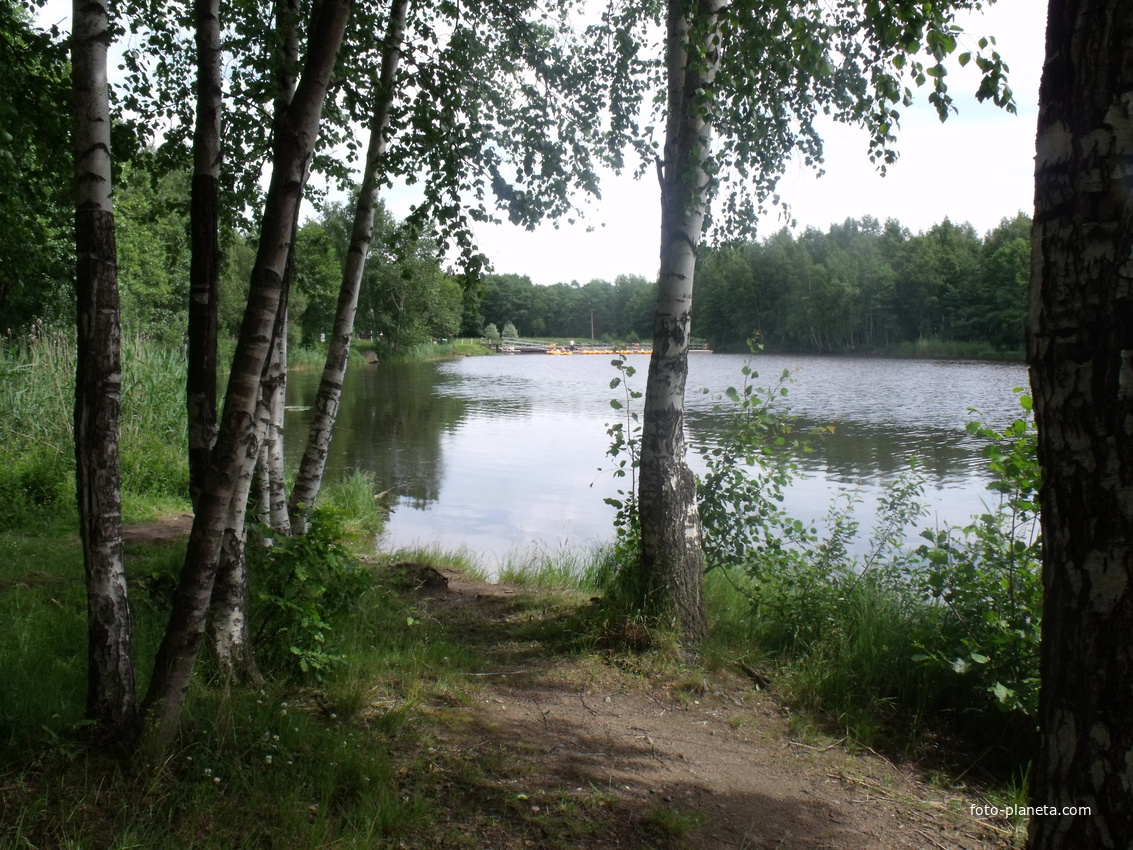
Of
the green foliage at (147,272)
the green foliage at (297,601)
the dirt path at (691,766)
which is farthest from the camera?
the green foliage at (147,272)

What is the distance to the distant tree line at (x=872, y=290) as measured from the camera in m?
48.9

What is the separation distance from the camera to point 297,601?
3.73m

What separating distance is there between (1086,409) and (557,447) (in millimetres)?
16769

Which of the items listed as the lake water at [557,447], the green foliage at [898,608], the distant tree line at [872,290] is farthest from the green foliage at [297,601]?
the distant tree line at [872,290]

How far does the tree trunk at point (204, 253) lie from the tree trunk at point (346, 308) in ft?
6.11

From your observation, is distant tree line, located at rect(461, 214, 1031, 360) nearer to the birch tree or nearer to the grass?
the birch tree

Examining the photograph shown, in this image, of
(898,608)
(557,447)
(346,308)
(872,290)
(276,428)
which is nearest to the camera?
(276,428)

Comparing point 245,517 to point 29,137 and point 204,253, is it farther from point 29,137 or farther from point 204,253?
point 29,137

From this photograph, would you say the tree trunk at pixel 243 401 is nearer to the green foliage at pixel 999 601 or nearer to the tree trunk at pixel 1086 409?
the tree trunk at pixel 1086 409

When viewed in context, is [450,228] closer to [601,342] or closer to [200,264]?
[200,264]

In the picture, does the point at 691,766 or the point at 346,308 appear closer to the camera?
the point at 691,766

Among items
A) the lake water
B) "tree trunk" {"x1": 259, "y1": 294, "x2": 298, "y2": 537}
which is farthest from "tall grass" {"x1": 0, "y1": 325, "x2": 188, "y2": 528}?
"tree trunk" {"x1": 259, "y1": 294, "x2": 298, "y2": 537}

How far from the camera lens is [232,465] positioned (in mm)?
2689

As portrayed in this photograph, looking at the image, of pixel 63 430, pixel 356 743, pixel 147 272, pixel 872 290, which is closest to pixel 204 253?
pixel 356 743
